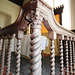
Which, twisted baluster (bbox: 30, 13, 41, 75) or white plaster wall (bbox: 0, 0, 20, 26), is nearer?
twisted baluster (bbox: 30, 13, 41, 75)

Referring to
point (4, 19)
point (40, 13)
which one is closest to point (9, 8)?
point (4, 19)

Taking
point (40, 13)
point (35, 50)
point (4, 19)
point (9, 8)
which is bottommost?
point (35, 50)

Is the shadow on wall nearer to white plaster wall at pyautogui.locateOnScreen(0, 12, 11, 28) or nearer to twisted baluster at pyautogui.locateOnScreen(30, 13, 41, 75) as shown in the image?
white plaster wall at pyautogui.locateOnScreen(0, 12, 11, 28)

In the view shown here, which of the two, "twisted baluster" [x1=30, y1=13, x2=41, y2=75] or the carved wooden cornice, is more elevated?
the carved wooden cornice

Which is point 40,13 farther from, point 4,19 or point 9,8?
point 9,8

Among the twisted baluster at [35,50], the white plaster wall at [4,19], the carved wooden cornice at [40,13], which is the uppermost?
the white plaster wall at [4,19]

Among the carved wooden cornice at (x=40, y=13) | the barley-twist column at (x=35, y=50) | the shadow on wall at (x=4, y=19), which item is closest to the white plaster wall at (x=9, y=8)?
the shadow on wall at (x=4, y=19)

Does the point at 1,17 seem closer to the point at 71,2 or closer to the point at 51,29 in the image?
the point at 71,2

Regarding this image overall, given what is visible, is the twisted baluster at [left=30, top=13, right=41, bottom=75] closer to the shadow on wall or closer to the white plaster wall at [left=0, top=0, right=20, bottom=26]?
the shadow on wall

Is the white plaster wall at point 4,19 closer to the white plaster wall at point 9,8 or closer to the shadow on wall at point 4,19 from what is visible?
the shadow on wall at point 4,19

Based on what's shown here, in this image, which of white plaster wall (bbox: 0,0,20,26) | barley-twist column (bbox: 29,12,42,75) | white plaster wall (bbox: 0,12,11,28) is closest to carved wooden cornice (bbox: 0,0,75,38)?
barley-twist column (bbox: 29,12,42,75)

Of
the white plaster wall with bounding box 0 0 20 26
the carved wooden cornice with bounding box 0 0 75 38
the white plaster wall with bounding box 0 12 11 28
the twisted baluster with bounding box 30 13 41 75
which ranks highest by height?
the white plaster wall with bounding box 0 0 20 26

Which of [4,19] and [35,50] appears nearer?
[35,50]

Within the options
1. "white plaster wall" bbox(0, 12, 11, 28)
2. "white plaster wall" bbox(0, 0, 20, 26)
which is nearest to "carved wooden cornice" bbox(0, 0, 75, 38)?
"white plaster wall" bbox(0, 12, 11, 28)
